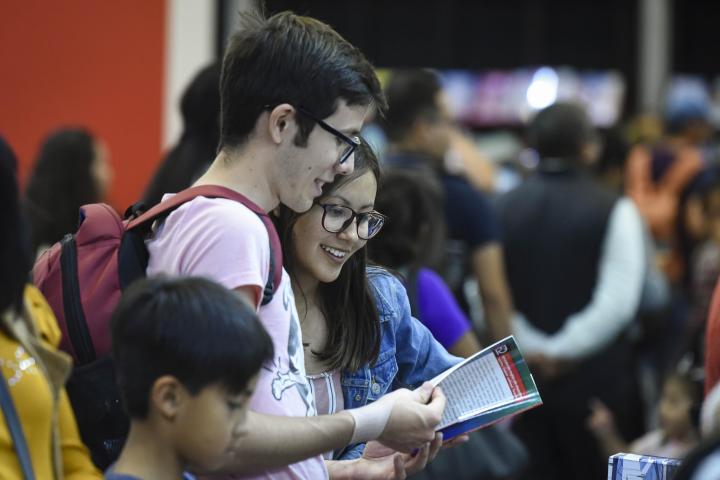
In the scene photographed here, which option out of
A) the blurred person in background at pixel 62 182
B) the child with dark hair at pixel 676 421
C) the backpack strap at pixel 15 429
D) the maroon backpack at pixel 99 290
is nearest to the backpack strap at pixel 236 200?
the maroon backpack at pixel 99 290

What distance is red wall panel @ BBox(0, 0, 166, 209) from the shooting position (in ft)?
19.0

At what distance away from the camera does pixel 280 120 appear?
1956 mm

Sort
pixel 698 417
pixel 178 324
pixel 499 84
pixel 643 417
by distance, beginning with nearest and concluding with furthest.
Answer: pixel 178 324
pixel 698 417
pixel 643 417
pixel 499 84

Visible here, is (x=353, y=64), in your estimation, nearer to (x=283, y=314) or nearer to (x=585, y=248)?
(x=283, y=314)

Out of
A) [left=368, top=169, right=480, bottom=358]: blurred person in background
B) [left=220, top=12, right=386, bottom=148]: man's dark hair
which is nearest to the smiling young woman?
[left=220, top=12, right=386, bottom=148]: man's dark hair

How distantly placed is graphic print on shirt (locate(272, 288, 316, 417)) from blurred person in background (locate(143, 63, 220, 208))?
1.33 m

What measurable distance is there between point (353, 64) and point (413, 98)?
235 centimetres

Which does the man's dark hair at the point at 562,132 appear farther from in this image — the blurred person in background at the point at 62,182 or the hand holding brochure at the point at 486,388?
the hand holding brochure at the point at 486,388

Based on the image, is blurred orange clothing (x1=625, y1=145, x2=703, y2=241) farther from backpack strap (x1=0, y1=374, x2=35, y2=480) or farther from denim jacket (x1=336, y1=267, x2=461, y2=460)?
backpack strap (x1=0, y1=374, x2=35, y2=480)

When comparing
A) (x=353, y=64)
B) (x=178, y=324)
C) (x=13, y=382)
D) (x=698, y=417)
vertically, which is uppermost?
(x=353, y=64)

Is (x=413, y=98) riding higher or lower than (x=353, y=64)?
lower

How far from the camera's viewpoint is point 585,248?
15.1 ft

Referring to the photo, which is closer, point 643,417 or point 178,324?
point 178,324

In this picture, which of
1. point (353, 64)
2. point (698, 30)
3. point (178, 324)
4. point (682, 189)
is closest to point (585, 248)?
point (682, 189)
